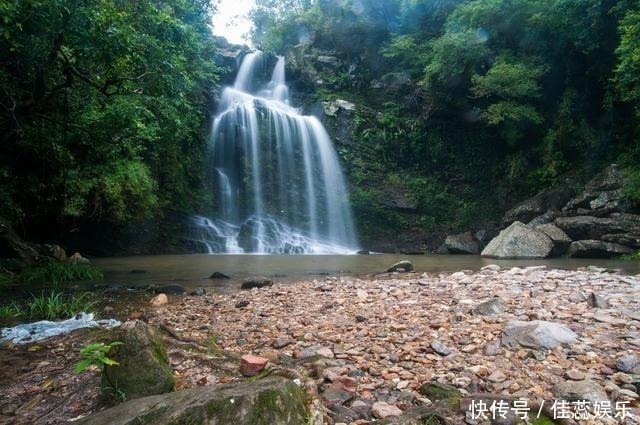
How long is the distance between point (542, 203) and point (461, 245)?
3392 mm

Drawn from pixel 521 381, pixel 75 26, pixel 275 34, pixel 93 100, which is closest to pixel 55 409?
pixel 521 381

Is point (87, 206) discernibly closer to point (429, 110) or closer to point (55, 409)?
point (55, 409)

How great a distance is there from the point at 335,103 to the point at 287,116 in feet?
8.27

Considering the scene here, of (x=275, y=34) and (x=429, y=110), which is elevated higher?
(x=275, y=34)

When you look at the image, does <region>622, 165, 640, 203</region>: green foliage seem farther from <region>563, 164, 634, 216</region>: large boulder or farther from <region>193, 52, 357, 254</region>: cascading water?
<region>193, 52, 357, 254</region>: cascading water

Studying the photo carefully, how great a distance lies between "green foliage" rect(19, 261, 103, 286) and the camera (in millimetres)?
7284

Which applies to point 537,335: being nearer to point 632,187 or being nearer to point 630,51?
point 632,187

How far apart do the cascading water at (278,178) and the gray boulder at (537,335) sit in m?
13.5

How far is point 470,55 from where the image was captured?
1628cm

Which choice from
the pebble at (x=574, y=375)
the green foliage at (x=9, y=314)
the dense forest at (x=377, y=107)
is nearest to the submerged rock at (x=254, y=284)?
the green foliage at (x=9, y=314)

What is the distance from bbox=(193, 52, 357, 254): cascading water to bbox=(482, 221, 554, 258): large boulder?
5978mm

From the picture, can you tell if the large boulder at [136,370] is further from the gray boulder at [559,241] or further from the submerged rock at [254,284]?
the gray boulder at [559,241]

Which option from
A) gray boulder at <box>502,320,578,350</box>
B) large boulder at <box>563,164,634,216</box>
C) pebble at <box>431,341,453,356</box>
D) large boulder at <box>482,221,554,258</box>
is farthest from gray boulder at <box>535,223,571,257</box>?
pebble at <box>431,341,453,356</box>

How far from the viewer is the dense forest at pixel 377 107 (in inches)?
256
